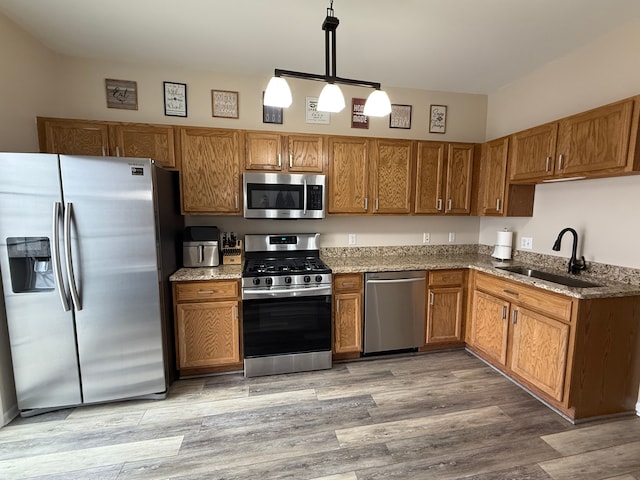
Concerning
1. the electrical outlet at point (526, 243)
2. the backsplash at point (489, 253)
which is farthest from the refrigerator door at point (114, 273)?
the electrical outlet at point (526, 243)

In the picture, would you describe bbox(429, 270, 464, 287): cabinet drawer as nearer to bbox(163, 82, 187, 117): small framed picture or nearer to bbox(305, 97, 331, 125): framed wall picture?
bbox(305, 97, 331, 125): framed wall picture

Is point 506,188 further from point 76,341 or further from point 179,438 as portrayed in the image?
point 76,341

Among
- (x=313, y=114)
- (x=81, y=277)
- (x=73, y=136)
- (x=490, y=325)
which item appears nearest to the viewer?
(x=81, y=277)

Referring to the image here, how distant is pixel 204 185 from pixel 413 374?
259 centimetres

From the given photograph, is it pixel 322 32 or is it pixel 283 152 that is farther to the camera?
pixel 283 152

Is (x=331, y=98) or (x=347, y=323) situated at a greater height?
(x=331, y=98)

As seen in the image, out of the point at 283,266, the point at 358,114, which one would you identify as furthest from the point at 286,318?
the point at 358,114

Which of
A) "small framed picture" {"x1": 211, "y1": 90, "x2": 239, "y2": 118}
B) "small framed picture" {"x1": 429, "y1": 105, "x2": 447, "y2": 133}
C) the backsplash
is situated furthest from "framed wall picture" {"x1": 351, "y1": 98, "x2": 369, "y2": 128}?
the backsplash

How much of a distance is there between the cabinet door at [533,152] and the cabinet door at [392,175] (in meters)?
0.94

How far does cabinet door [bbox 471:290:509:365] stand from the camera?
2.52m

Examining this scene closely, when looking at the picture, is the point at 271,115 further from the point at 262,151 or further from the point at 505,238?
the point at 505,238

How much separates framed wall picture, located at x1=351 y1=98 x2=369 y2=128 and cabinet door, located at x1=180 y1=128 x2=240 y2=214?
50.6 inches

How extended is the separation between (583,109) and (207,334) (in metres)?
3.69

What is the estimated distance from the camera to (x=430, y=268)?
283 cm
